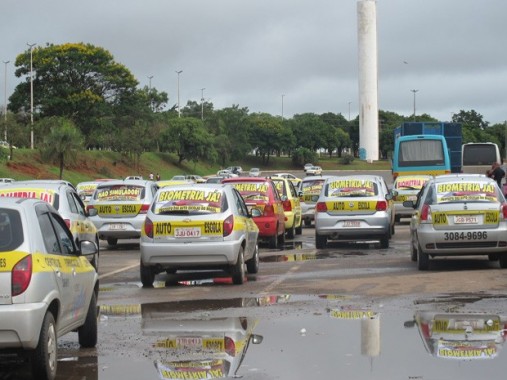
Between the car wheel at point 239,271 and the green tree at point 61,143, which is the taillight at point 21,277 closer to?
the car wheel at point 239,271

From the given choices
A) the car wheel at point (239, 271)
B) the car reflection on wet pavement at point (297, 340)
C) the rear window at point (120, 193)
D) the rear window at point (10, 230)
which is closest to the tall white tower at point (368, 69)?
the rear window at point (120, 193)

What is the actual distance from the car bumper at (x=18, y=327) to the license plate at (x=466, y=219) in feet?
32.8

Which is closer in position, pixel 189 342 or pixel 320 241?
pixel 189 342

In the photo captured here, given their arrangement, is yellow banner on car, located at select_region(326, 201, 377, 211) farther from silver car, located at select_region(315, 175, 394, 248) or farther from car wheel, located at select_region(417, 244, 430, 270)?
car wheel, located at select_region(417, 244, 430, 270)

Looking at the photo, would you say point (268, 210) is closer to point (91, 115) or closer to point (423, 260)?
point (423, 260)

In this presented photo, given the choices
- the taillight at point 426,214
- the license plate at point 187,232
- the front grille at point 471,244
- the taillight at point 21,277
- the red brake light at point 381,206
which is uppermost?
the taillight at point 21,277

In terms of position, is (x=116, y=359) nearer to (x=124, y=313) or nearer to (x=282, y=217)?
(x=124, y=313)

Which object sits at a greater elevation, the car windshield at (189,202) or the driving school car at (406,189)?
the car windshield at (189,202)

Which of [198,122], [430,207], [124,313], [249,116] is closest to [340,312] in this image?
[124,313]

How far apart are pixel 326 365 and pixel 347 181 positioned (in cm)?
1456

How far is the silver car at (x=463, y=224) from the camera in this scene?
16.4 m

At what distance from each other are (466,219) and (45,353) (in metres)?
9.87

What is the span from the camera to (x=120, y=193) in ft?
79.6

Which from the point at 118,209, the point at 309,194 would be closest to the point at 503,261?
the point at 118,209
